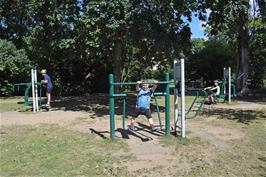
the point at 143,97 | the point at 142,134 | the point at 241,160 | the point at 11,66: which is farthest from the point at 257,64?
the point at 241,160

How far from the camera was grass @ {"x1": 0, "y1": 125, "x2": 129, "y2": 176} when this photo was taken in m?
5.97

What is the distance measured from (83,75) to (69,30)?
36.6ft

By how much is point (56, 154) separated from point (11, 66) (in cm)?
1586

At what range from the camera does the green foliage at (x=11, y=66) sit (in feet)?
70.0

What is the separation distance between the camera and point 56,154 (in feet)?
23.0

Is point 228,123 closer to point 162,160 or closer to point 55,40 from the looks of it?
point 162,160

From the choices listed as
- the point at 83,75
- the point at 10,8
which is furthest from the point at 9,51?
the point at 83,75

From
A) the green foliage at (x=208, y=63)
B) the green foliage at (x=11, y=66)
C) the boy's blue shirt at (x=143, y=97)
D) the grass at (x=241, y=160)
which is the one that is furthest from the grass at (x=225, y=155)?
the green foliage at (x=208, y=63)

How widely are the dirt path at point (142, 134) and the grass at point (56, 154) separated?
0.38 meters

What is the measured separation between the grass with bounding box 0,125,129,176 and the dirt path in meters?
0.38

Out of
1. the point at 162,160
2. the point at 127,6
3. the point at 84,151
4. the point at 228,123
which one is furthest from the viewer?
the point at 127,6

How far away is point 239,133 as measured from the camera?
353 inches

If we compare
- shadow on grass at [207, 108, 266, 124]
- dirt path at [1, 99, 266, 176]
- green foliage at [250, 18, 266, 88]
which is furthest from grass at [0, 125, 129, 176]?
green foliage at [250, 18, 266, 88]

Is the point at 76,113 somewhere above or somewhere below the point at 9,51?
below
